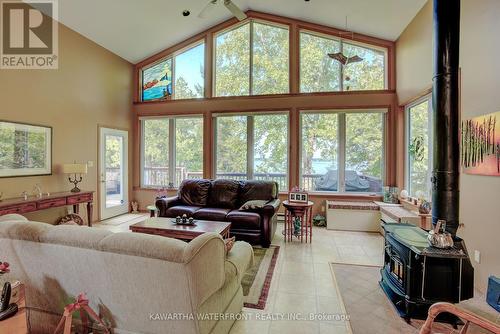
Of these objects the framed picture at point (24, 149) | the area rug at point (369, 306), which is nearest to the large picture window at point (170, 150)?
the framed picture at point (24, 149)

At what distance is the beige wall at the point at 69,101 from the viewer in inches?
157

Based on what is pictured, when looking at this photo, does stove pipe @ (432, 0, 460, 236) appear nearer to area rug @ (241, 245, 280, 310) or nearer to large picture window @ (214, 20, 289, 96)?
area rug @ (241, 245, 280, 310)

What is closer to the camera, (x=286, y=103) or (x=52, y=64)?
(x=52, y=64)

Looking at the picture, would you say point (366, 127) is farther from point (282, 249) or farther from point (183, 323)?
point (183, 323)

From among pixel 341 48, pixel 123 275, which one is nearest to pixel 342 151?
pixel 341 48

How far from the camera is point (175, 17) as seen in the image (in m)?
5.23

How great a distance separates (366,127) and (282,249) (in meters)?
3.31

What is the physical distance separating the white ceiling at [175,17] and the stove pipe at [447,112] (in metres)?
2.26

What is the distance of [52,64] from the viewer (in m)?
4.49

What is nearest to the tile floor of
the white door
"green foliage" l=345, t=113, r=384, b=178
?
"green foliage" l=345, t=113, r=384, b=178

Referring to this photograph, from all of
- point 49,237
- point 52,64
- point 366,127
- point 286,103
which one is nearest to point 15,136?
point 52,64

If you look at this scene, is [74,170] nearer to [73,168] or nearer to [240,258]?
[73,168]

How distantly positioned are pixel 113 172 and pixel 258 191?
12.1 feet

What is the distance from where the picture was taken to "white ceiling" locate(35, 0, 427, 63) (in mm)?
4352
